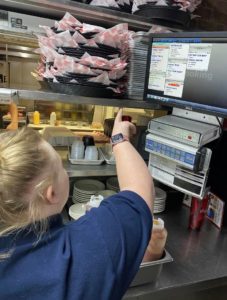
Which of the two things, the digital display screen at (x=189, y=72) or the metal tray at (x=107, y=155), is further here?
the metal tray at (x=107, y=155)

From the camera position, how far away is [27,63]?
2.04 metres

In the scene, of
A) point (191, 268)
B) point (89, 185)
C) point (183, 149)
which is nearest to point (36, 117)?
point (89, 185)

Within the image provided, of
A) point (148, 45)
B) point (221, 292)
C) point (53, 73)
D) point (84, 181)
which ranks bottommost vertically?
point (221, 292)

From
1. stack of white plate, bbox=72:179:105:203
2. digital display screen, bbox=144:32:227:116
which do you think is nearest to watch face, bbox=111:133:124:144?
digital display screen, bbox=144:32:227:116

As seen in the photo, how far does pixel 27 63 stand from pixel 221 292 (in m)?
1.89

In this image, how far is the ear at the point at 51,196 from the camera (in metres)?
0.63

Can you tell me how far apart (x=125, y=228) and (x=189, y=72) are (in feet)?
2.33

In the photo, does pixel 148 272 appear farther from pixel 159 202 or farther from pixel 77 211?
pixel 159 202

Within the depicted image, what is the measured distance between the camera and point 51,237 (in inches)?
24.2

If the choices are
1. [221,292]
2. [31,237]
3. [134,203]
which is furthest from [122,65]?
[221,292]

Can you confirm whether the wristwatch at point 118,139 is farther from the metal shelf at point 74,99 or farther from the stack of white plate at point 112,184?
the stack of white plate at point 112,184

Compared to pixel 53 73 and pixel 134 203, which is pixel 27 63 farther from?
pixel 134 203

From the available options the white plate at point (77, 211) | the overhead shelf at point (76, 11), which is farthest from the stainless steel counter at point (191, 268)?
the overhead shelf at point (76, 11)

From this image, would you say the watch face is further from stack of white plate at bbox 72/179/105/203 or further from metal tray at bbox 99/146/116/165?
stack of white plate at bbox 72/179/105/203
